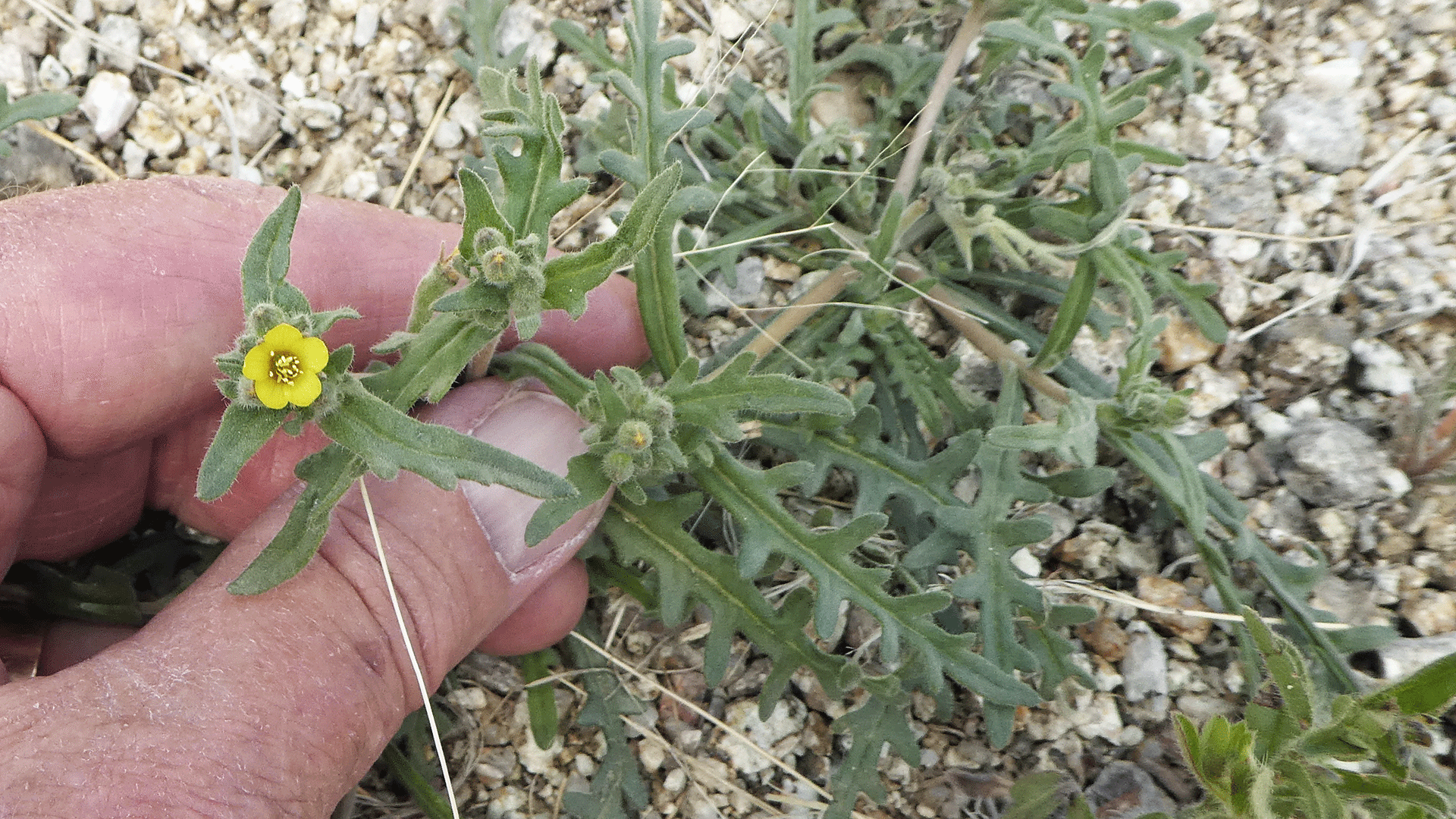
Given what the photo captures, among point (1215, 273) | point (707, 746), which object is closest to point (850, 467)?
point (707, 746)

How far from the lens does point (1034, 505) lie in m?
3.39

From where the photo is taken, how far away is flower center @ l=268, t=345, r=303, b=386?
206 cm

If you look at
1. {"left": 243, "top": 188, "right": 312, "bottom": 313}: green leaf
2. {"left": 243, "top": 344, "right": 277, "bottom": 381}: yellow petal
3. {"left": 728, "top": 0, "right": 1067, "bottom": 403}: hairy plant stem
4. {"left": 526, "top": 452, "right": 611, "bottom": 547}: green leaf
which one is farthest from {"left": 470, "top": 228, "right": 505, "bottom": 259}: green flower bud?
{"left": 728, "top": 0, "right": 1067, "bottom": 403}: hairy plant stem

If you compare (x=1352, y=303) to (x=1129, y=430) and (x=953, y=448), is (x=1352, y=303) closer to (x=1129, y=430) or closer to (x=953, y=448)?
(x=1129, y=430)

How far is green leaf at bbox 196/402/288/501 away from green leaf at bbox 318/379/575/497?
113 mm

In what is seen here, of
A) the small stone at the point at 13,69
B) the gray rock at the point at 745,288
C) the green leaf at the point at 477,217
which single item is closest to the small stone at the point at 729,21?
the gray rock at the point at 745,288

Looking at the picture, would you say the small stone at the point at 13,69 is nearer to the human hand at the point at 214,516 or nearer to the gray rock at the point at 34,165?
the gray rock at the point at 34,165

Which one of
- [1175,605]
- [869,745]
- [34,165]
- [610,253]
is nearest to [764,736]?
[869,745]

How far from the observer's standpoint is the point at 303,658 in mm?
2281

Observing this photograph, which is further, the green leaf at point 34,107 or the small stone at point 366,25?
the small stone at point 366,25

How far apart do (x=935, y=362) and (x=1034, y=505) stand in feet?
1.97

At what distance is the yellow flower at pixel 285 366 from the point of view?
6.70 ft

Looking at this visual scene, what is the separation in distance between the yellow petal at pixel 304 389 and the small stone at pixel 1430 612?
3.19 m

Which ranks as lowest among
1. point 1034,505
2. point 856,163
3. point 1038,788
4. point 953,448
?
point 1038,788
